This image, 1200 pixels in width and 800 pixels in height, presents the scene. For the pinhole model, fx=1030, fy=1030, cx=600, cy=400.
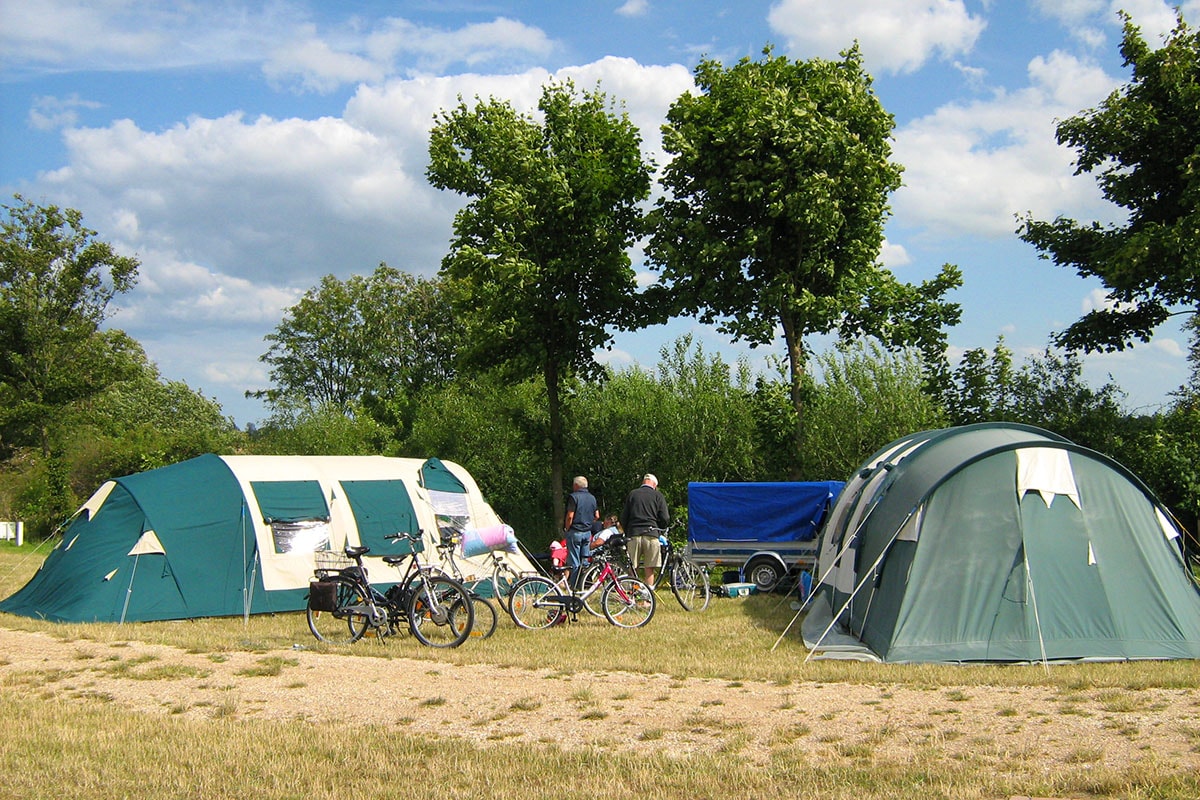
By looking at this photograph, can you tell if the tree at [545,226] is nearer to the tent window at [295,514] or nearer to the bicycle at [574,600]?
the tent window at [295,514]

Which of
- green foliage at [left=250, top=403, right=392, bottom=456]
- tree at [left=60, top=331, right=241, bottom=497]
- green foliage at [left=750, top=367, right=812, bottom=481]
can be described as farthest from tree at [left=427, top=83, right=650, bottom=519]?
tree at [left=60, top=331, right=241, bottom=497]

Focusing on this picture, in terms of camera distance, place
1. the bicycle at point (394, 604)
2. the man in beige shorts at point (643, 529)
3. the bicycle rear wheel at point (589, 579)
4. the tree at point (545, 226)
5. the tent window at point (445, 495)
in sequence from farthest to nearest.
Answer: the tree at point (545, 226) → the tent window at point (445, 495) → the man in beige shorts at point (643, 529) → the bicycle rear wheel at point (589, 579) → the bicycle at point (394, 604)

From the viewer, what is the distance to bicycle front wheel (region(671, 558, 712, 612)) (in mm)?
13571

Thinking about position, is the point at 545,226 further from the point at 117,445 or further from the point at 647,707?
the point at 117,445

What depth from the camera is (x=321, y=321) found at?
49.2 m

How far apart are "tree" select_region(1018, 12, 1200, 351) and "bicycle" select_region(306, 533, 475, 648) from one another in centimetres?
A: 1388

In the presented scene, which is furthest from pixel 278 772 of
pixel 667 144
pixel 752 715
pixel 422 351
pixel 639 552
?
pixel 422 351

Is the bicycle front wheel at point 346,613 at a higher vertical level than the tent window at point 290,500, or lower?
lower

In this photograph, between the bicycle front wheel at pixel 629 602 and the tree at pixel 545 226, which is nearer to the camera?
the bicycle front wheel at pixel 629 602

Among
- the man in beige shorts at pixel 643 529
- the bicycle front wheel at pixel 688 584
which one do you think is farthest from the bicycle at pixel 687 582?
the man in beige shorts at pixel 643 529

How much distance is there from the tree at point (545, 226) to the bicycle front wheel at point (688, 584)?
23.4ft

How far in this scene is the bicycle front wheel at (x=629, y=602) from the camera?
1189 cm

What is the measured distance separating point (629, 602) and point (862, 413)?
10348mm

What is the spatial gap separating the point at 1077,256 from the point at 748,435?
7.44m
